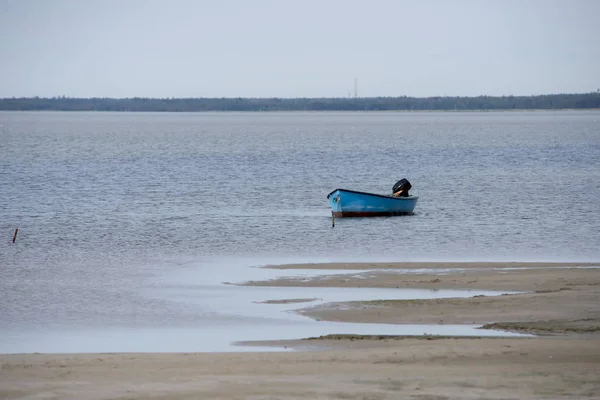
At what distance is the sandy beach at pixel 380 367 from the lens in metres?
12.0

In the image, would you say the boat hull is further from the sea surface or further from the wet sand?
the wet sand

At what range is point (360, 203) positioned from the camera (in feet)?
131

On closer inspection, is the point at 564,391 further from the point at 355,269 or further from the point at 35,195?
the point at 35,195

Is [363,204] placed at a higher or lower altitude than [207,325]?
lower

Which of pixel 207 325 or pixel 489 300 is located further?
pixel 489 300

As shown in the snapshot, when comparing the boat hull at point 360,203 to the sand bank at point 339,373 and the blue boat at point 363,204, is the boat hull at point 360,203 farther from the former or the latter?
the sand bank at point 339,373

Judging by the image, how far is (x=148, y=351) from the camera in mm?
15992

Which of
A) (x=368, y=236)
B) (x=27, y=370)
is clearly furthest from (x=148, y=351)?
(x=368, y=236)

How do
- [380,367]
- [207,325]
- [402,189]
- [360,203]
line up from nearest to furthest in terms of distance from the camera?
[380,367], [207,325], [360,203], [402,189]

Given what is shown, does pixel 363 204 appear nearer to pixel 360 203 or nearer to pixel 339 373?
pixel 360 203

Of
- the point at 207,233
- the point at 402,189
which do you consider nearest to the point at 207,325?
the point at 207,233

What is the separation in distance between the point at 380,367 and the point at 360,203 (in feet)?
88.0

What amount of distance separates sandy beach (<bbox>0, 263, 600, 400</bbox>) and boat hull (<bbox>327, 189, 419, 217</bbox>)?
2119 cm

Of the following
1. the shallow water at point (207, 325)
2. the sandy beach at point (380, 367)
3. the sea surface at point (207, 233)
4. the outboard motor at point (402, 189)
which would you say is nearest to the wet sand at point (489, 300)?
the sandy beach at point (380, 367)
